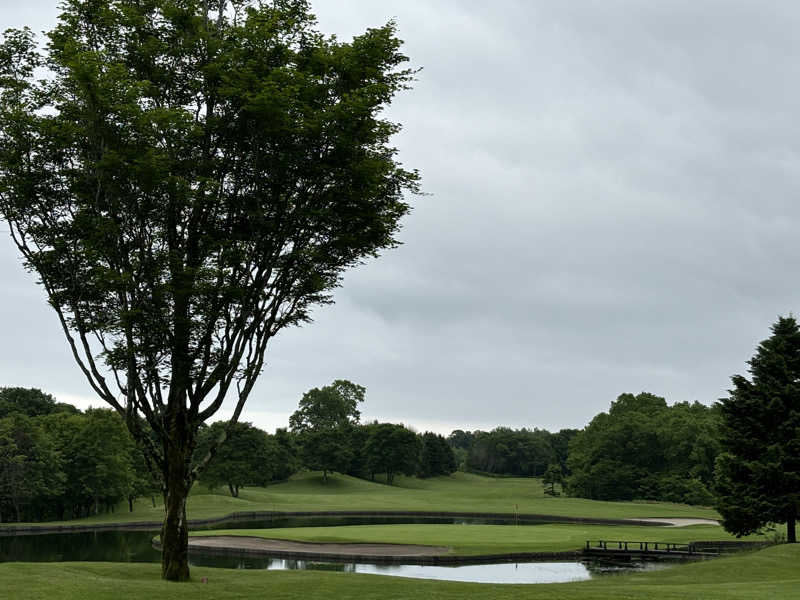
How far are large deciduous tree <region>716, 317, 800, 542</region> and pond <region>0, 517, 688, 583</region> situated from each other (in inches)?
244

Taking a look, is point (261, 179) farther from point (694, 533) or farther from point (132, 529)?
point (132, 529)

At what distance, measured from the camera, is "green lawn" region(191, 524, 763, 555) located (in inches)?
1895

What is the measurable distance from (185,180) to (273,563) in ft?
93.6

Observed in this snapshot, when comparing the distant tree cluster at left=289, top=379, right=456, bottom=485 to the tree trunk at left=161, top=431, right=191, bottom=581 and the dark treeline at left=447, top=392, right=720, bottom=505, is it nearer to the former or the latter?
the dark treeline at left=447, top=392, right=720, bottom=505

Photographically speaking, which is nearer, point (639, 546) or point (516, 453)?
point (639, 546)

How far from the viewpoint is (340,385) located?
173m

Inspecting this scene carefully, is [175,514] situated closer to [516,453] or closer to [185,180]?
[185,180]

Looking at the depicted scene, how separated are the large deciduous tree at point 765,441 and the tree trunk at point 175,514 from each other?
31231 mm

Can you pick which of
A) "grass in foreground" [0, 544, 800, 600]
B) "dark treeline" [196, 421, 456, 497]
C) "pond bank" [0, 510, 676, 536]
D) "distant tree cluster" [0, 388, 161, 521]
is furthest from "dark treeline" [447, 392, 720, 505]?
"grass in foreground" [0, 544, 800, 600]

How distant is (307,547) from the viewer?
49.5 metres

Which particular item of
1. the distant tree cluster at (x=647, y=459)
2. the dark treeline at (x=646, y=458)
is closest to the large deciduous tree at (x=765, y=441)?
the dark treeline at (x=646, y=458)

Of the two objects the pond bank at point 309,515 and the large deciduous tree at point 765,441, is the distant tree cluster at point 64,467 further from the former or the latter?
the large deciduous tree at point 765,441

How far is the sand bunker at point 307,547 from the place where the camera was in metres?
45.9

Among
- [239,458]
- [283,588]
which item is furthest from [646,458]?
[283,588]
